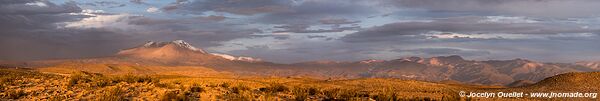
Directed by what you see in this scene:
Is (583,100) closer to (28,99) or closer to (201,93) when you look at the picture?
(201,93)

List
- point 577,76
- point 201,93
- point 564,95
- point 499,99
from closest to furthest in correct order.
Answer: point 201,93 → point 499,99 → point 564,95 → point 577,76

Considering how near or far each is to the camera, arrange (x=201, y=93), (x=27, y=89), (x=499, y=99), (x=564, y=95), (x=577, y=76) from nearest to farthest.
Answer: (x=201, y=93) < (x=27, y=89) < (x=499, y=99) < (x=564, y=95) < (x=577, y=76)

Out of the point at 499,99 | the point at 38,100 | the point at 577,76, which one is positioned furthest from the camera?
the point at 577,76

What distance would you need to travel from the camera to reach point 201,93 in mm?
22031

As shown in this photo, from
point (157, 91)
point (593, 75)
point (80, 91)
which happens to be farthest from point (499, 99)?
point (593, 75)

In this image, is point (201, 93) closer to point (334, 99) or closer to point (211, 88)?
point (211, 88)

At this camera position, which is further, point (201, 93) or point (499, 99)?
point (499, 99)

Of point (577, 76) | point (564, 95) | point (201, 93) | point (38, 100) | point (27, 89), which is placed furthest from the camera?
point (577, 76)

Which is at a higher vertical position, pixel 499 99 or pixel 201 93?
pixel 201 93

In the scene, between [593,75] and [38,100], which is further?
[593,75]

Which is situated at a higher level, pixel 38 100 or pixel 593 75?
pixel 38 100

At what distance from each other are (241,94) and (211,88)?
2744 mm

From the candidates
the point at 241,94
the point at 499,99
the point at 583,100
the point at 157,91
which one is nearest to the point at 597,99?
the point at 583,100

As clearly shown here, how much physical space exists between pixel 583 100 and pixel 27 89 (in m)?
24.4
